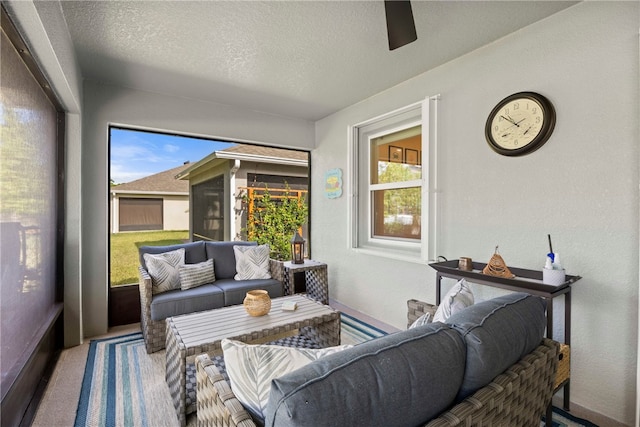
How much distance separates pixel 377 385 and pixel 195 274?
2.76 meters

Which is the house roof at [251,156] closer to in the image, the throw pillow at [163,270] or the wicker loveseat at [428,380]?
the throw pillow at [163,270]

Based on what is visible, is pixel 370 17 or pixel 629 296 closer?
pixel 629 296

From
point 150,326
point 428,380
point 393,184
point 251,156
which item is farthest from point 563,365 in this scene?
point 251,156

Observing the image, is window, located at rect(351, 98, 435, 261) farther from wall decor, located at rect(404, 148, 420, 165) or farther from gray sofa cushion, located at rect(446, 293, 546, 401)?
gray sofa cushion, located at rect(446, 293, 546, 401)

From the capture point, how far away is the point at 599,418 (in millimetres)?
1861

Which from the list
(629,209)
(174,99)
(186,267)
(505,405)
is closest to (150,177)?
(174,99)

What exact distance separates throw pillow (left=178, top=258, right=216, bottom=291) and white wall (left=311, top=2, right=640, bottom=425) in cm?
224

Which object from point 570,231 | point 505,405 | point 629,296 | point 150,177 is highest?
point 150,177

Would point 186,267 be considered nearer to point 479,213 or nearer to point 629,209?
point 479,213

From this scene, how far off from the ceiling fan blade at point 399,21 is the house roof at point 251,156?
10.1 ft

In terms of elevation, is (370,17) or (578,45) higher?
(370,17)

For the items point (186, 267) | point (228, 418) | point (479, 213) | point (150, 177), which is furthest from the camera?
point (150, 177)

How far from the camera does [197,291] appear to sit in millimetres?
2977

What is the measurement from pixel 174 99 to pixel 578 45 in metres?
3.58
